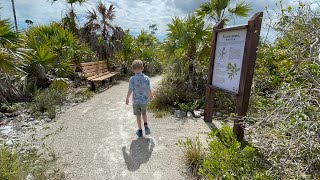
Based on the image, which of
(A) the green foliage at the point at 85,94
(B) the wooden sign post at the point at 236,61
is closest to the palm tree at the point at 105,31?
(A) the green foliage at the point at 85,94

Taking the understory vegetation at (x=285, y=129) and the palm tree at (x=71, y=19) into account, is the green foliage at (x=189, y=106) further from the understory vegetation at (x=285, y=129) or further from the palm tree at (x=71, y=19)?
the palm tree at (x=71, y=19)

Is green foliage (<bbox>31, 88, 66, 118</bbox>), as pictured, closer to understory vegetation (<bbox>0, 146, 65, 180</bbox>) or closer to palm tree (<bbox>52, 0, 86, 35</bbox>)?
understory vegetation (<bbox>0, 146, 65, 180</bbox>)

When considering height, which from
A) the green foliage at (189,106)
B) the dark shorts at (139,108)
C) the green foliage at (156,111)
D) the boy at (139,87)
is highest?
the boy at (139,87)

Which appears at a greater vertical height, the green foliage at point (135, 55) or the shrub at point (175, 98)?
the green foliage at point (135, 55)

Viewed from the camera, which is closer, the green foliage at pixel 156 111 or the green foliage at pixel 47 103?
the green foliage at pixel 156 111

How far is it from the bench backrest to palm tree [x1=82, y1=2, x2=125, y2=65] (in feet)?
3.95

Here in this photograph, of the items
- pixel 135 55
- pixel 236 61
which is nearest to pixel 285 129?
pixel 236 61

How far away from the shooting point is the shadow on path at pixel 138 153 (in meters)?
3.31

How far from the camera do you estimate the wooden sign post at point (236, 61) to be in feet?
12.0

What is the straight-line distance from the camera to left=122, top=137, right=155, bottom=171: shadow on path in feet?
10.9

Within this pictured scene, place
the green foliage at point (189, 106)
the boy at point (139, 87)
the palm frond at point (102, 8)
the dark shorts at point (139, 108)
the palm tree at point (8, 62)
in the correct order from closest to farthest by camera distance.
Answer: the boy at point (139, 87), the dark shorts at point (139, 108), the palm tree at point (8, 62), the green foliage at point (189, 106), the palm frond at point (102, 8)

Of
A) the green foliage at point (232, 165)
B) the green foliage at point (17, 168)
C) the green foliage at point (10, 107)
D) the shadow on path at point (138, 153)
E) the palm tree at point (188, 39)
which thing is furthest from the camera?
the palm tree at point (188, 39)

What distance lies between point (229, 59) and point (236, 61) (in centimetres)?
23

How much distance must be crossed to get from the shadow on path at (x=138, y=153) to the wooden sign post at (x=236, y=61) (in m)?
1.44
